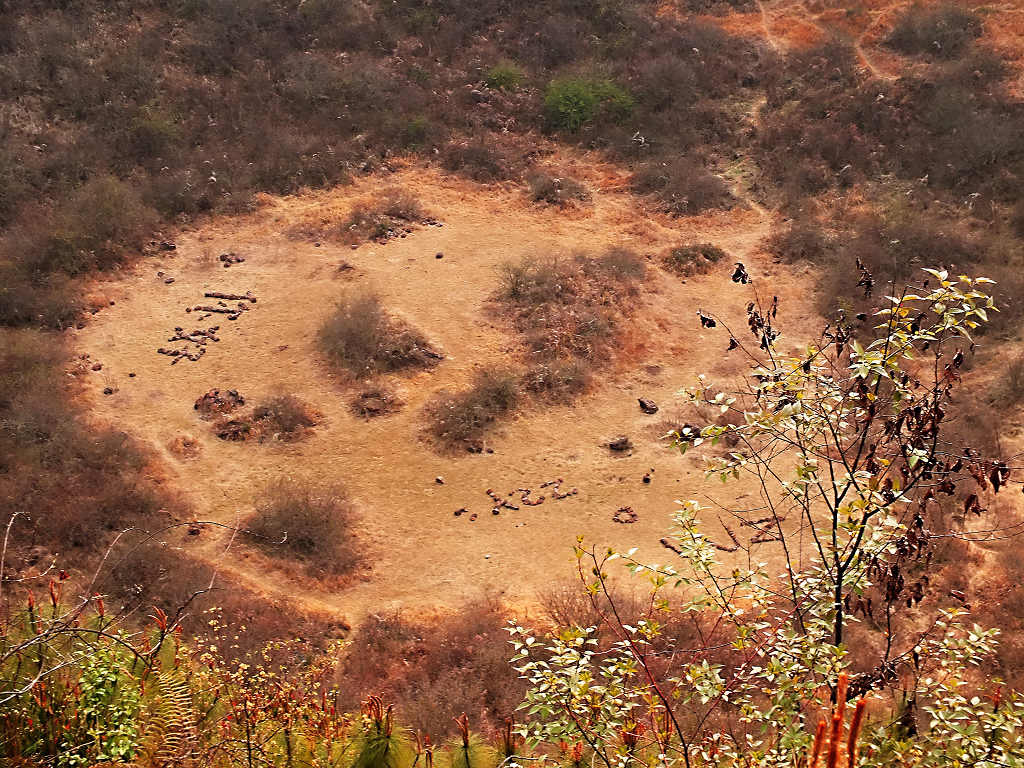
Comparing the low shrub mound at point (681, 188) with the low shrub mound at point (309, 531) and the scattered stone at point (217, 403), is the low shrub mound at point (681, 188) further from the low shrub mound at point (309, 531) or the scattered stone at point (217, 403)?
the low shrub mound at point (309, 531)

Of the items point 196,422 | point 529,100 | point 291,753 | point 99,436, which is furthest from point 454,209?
point 291,753

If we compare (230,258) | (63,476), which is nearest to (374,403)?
Answer: (63,476)

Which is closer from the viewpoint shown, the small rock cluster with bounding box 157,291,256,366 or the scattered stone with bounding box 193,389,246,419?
the scattered stone with bounding box 193,389,246,419

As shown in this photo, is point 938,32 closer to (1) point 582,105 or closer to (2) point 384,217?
(1) point 582,105

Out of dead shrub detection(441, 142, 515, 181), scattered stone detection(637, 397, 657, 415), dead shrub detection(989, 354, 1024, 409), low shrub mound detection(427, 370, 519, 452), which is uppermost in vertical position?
dead shrub detection(989, 354, 1024, 409)

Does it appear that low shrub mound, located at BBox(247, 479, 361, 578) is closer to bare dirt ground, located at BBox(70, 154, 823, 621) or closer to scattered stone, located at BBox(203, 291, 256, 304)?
bare dirt ground, located at BBox(70, 154, 823, 621)

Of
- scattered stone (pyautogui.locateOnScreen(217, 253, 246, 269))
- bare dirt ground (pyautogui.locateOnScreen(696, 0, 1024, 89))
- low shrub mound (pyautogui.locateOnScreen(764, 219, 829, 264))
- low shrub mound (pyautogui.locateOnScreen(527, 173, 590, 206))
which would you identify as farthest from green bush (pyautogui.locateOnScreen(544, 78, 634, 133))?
scattered stone (pyautogui.locateOnScreen(217, 253, 246, 269))
